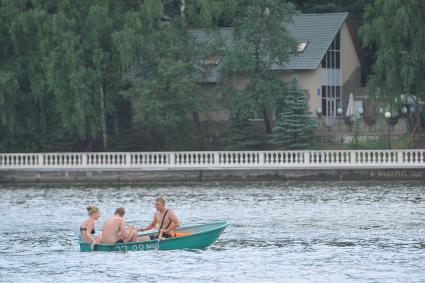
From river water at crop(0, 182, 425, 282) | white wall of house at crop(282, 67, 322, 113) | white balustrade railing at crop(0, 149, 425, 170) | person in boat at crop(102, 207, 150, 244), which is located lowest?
river water at crop(0, 182, 425, 282)

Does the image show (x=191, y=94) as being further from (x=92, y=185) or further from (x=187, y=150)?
(x=92, y=185)

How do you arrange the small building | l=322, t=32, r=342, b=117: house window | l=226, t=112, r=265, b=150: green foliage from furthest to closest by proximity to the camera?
l=322, t=32, r=342, b=117: house window, the small building, l=226, t=112, r=265, b=150: green foliage

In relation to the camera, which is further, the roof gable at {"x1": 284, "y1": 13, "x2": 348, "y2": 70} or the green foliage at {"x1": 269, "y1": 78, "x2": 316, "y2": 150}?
the roof gable at {"x1": 284, "y1": 13, "x2": 348, "y2": 70}

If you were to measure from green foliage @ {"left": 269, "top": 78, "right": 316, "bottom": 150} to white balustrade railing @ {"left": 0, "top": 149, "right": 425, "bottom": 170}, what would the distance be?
1.89 meters

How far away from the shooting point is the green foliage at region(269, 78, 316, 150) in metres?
69.0

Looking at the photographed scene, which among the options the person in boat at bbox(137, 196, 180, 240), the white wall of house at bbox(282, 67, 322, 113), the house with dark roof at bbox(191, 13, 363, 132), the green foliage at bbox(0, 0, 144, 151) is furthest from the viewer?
the white wall of house at bbox(282, 67, 322, 113)

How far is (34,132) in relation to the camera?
71.4m

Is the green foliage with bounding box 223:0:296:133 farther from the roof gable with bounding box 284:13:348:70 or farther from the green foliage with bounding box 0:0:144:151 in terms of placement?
the green foliage with bounding box 0:0:144:151

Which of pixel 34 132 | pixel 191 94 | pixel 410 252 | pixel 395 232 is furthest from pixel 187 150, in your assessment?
pixel 410 252

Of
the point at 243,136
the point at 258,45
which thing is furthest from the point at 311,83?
the point at 243,136

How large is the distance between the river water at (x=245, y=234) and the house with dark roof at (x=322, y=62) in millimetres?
13866

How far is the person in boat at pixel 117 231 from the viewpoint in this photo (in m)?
35.0

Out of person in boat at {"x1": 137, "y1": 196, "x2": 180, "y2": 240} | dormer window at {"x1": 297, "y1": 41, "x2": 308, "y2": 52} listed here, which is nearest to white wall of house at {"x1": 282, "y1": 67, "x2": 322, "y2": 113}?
dormer window at {"x1": 297, "y1": 41, "x2": 308, "y2": 52}

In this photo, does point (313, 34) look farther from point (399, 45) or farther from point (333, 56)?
point (399, 45)
